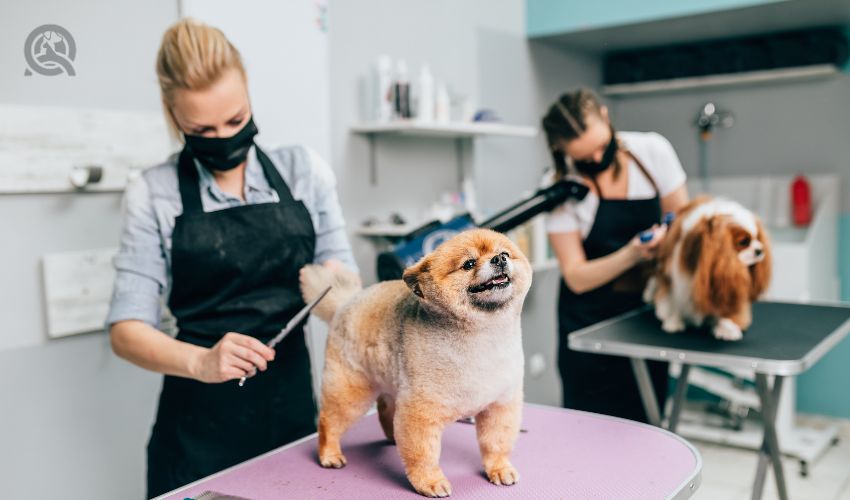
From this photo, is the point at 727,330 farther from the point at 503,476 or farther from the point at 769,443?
the point at 503,476

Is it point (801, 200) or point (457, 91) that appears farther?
point (801, 200)

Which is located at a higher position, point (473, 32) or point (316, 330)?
point (473, 32)

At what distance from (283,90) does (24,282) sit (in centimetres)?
101

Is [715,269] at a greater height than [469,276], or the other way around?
[469,276]

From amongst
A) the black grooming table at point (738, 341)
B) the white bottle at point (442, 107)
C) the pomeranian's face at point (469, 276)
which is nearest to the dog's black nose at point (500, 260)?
the pomeranian's face at point (469, 276)

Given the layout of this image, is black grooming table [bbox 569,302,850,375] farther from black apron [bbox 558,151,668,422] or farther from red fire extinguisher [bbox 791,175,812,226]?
red fire extinguisher [bbox 791,175,812,226]

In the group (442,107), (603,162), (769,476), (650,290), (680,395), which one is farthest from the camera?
(769,476)

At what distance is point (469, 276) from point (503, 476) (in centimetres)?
36

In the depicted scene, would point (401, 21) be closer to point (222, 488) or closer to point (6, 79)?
point (6, 79)

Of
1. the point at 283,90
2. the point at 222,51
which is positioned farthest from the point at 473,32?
the point at 222,51

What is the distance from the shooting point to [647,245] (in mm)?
2045

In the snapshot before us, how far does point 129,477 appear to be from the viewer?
6.90 feet

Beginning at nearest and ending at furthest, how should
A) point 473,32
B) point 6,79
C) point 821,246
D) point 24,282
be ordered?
1. point 6,79
2. point 24,282
3. point 473,32
4. point 821,246

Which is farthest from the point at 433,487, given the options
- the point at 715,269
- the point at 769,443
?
the point at 769,443
